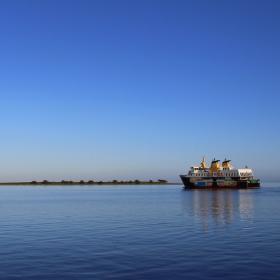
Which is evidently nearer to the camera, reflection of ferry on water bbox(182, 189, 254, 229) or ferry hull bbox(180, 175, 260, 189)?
reflection of ferry on water bbox(182, 189, 254, 229)

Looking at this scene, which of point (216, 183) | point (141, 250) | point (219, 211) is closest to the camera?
point (141, 250)

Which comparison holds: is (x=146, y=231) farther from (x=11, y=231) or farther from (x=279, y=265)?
(x=279, y=265)

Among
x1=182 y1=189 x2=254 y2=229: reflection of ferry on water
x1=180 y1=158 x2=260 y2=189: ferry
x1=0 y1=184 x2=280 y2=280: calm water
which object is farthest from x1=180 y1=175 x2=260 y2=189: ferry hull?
x1=0 y1=184 x2=280 y2=280: calm water

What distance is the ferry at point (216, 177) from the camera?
597ft

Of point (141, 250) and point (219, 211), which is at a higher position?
point (219, 211)

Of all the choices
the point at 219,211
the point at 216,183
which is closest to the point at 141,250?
the point at 219,211

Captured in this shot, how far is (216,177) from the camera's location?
183m

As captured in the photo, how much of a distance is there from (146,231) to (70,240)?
8.62 m

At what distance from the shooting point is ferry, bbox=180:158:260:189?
18188 centimetres

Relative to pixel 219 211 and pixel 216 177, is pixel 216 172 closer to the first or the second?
pixel 216 177

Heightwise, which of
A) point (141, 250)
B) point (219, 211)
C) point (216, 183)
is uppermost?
point (216, 183)

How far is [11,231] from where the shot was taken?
42250 millimetres

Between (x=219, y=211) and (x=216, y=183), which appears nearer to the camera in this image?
(x=219, y=211)

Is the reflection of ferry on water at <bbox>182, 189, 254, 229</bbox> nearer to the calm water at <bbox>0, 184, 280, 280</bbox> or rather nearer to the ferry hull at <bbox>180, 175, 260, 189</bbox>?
the calm water at <bbox>0, 184, 280, 280</bbox>
